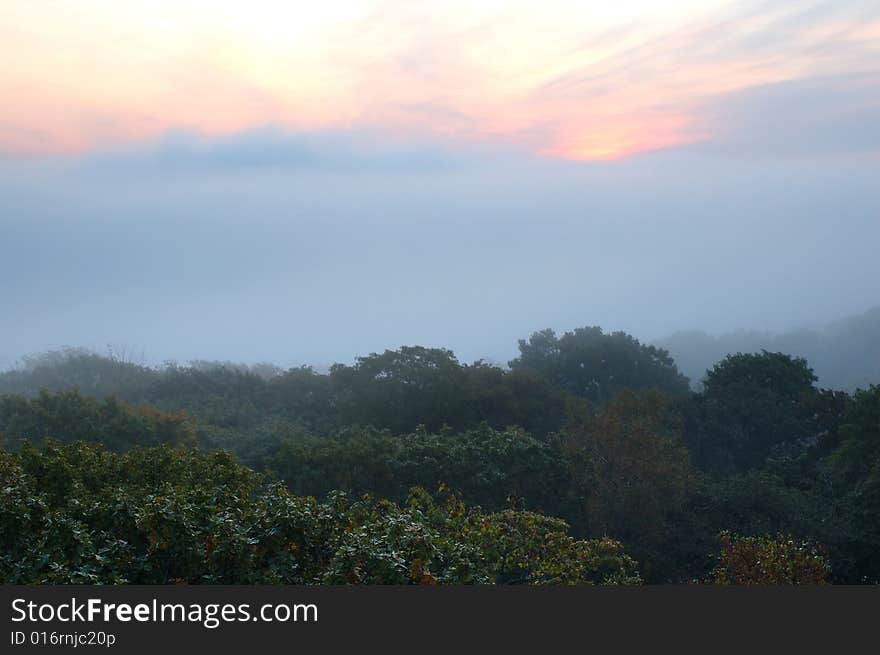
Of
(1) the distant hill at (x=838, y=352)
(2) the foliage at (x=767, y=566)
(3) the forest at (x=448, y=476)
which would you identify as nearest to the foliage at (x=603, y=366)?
(3) the forest at (x=448, y=476)

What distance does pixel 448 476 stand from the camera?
23.4 metres

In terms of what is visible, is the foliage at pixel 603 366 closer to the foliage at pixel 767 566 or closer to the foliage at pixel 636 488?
the foliage at pixel 636 488

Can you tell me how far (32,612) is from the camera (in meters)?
7.82

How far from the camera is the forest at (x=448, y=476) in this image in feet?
33.2

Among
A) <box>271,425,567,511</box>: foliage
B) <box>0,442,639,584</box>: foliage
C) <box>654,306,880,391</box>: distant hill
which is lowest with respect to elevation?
<box>654,306,880,391</box>: distant hill

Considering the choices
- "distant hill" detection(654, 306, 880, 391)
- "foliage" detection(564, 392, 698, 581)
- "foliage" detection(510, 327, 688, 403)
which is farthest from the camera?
"distant hill" detection(654, 306, 880, 391)

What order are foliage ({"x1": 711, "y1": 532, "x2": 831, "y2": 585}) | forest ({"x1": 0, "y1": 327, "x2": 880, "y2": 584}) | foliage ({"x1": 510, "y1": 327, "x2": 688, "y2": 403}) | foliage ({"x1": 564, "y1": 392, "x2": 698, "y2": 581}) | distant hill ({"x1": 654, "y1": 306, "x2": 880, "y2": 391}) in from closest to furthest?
forest ({"x1": 0, "y1": 327, "x2": 880, "y2": 584}), foliage ({"x1": 711, "y1": 532, "x2": 831, "y2": 585}), foliage ({"x1": 564, "y1": 392, "x2": 698, "y2": 581}), foliage ({"x1": 510, "y1": 327, "x2": 688, "y2": 403}), distant hill ({"x1": 654, "y1": 306, "x2": 880, "y2": 391})

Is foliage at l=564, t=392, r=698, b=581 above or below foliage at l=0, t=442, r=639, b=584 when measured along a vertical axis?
below

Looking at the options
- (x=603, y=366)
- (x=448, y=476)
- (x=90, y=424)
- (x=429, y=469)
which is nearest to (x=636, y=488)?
(x=448, y=476)

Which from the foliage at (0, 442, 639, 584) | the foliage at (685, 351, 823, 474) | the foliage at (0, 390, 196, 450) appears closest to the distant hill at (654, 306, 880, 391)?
the foliage at (685, 351, 823, 474)

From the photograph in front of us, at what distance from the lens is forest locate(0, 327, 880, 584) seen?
33.2ft

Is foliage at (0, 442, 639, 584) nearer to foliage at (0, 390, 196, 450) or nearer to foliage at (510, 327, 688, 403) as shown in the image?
foliage at (0, 390, 196, 450)

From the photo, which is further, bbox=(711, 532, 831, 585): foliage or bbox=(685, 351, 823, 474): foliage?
bbox=(685, 351, 823, 474): foliage

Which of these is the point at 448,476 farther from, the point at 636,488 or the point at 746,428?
the point at 746,428
